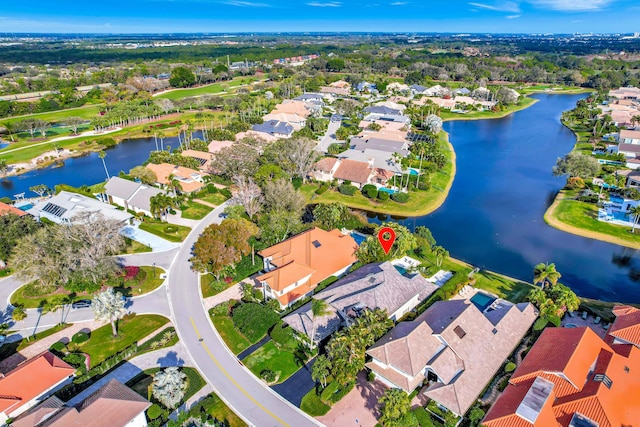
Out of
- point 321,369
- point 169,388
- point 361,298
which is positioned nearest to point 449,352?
point 361,298

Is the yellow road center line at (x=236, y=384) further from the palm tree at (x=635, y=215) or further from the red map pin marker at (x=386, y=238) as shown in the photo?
the palm tree at (x=635, y=215)

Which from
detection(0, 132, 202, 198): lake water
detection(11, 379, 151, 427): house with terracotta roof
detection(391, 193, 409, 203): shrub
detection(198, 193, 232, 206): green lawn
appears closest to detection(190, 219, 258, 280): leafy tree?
detection(11, 379, 151, 427): house with terracotta roof

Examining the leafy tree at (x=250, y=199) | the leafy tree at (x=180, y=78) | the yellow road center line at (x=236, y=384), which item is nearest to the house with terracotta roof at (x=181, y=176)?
the leafy tree at (x=250, y=199)

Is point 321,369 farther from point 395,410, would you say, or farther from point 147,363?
point 147,363

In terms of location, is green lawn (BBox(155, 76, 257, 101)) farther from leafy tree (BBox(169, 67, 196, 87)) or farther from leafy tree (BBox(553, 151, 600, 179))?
leafy tree (BBox(553, 151, 600, 179))

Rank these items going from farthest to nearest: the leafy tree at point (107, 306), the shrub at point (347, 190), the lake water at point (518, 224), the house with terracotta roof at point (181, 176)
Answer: the shrub at point (347, 190)
the house with terracotta roof at point (181, 176)
the lake water at point (518, 224)
the leafy tree at point (107, 306)

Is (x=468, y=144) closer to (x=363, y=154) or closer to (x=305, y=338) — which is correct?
(x=363, y=154)
